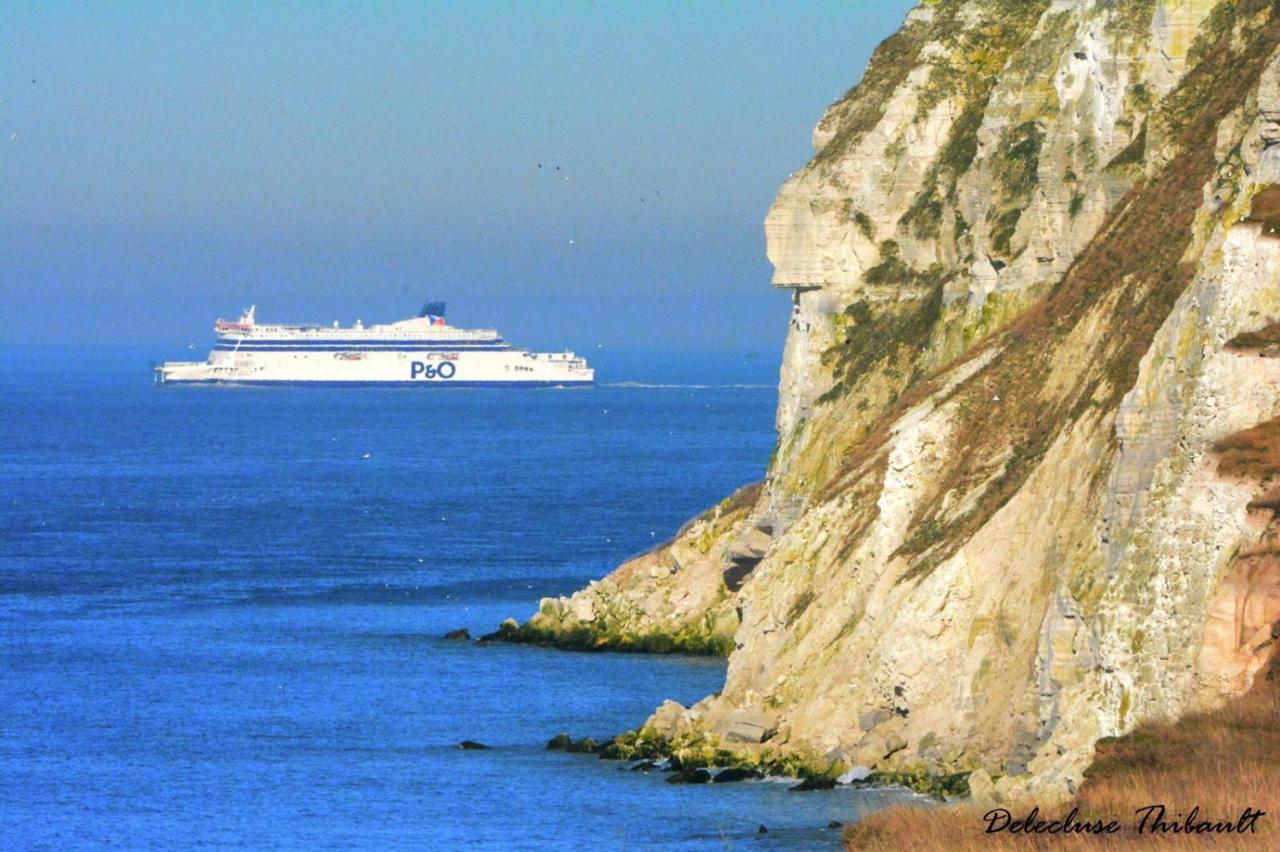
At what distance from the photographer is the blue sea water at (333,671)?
38531mm

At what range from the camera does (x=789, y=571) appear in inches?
1825

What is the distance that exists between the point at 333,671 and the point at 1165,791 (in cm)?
3357

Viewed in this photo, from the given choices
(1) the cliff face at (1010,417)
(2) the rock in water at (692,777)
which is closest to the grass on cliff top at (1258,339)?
(1) the cliff face at (1010,417)

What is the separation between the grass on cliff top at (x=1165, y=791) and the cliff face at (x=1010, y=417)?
108 centimetres

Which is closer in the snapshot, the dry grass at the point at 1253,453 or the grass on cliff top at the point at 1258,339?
the dry grass at the point at 1253,453

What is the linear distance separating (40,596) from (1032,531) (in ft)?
142

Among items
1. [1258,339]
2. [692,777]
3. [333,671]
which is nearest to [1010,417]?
[692,777]

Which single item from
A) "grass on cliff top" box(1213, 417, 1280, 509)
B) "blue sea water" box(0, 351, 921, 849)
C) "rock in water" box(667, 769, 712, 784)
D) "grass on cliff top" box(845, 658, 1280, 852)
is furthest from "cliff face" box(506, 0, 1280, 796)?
"blue sea water" box(0, 351, 921, 849)

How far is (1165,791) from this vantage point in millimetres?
26031

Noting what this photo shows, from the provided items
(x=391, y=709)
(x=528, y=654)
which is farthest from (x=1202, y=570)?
(x=528, y=654)

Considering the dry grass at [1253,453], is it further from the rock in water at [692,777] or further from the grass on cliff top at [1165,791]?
the rock in water at [692,777]

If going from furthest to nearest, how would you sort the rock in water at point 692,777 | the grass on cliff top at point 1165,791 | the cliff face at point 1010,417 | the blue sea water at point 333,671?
the rock in water at point 692,777
the blue sea water at point 333,671
the cliff face at point 1010,417
the grass on cliff top at point 1165,791

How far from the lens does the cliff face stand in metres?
30.0

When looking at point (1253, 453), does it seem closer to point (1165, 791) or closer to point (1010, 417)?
point (1165, 791)
